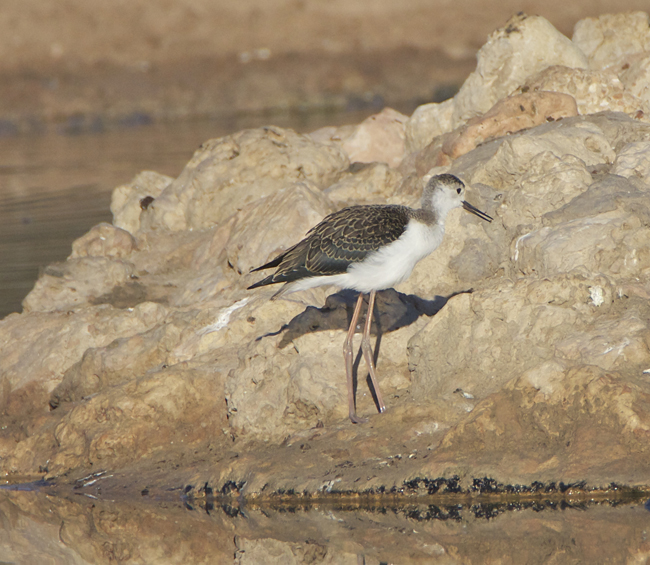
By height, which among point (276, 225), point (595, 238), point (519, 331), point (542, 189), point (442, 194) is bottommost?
point (276, 225)

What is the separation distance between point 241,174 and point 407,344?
5189 millimetres

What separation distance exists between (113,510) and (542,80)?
7.31 metres

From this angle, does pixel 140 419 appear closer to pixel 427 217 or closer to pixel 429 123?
pixel 427 217

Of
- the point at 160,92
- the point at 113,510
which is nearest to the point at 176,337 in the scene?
the point at 113,510

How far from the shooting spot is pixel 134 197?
1427cm

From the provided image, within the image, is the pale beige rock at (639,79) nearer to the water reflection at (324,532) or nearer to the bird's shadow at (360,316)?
the bird's shadow at (360,316)

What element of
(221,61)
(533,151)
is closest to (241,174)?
(533,151)

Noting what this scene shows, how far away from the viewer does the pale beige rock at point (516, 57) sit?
1227 cm

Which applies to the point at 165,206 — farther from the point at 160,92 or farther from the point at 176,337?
the point at 160,92

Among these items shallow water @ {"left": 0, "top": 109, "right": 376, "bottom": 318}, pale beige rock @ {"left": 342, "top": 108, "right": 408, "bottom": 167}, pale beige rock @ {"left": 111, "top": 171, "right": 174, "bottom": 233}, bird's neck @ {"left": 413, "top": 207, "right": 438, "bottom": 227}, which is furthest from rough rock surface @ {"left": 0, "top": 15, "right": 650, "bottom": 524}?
shallow water @ {"left": 0, "top": 109, "right": 376, "bottom": 318}

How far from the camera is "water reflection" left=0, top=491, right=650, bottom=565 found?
590 cm

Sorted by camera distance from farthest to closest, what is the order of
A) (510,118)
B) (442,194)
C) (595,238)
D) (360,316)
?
(510,118) → (360,316) → (595,238) → (442,194)

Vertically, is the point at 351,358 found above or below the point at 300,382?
above

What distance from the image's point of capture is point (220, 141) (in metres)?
13.2
